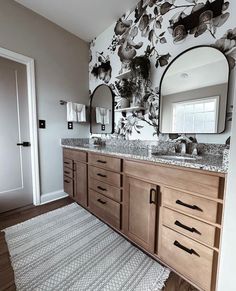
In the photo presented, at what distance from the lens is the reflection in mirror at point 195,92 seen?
131cm

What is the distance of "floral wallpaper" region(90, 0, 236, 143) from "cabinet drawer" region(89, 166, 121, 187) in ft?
2.19

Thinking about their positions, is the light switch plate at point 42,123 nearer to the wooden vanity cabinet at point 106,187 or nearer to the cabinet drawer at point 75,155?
the cabinet drawer at point 75,155

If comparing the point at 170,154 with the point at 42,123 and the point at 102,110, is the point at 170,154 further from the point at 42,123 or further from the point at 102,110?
the point at 42,123

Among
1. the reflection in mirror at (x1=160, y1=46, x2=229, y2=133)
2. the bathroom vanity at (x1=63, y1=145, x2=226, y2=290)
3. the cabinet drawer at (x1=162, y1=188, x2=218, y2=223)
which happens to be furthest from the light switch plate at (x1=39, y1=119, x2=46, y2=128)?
the cabinet drawer at (x1=162, y1=188, x2=218, y2=223)

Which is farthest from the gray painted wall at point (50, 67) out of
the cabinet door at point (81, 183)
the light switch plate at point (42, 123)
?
the cabinet door at point (81, 183)

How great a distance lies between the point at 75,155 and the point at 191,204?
5.11 feet

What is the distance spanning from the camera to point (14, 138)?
2.08 metres

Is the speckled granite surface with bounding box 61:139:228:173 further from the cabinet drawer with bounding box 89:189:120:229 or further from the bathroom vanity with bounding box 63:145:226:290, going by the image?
the cabinet drawer with bounding box 89:189:120:229

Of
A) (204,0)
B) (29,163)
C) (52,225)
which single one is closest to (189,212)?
(52,225)

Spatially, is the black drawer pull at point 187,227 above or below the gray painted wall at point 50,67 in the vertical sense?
below

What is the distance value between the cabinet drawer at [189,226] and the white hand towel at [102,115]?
166 cm

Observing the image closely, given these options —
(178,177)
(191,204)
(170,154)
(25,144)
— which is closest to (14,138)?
(25,144)

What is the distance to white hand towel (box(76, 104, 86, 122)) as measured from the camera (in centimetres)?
251

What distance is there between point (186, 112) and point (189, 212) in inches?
37.6
